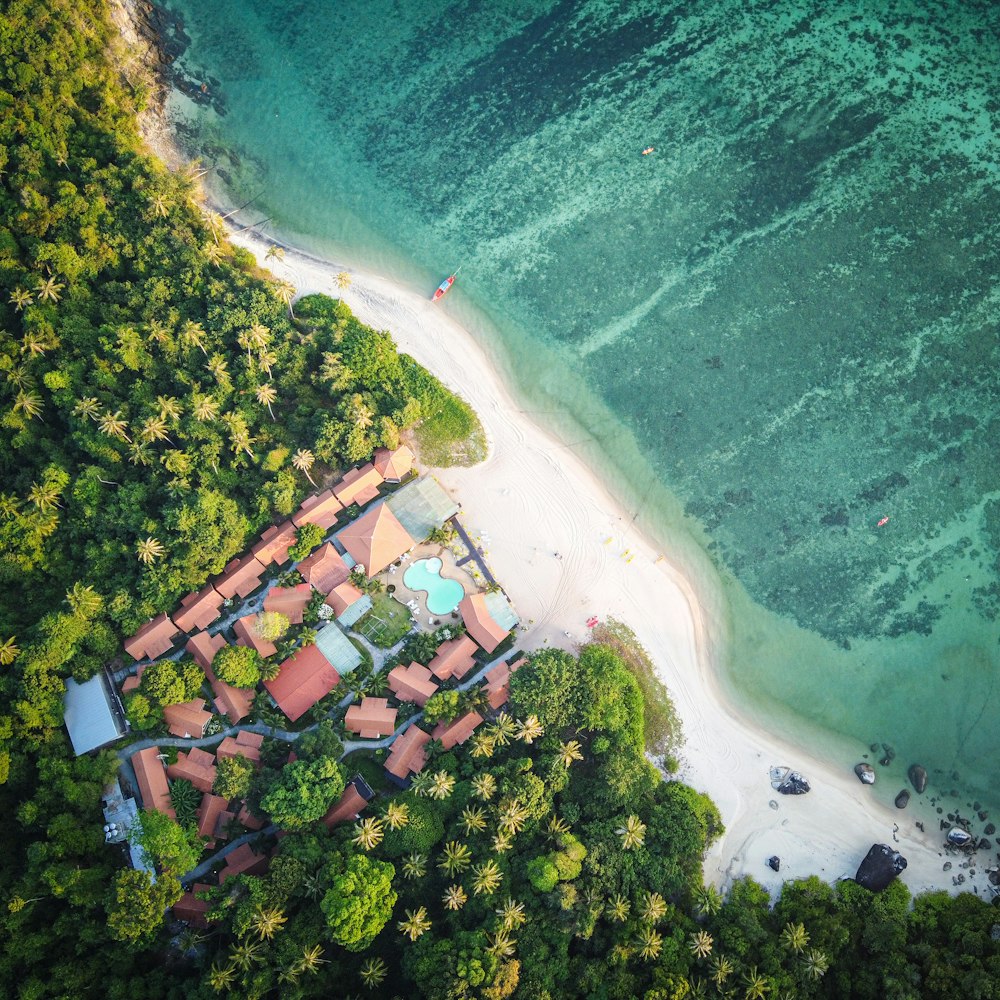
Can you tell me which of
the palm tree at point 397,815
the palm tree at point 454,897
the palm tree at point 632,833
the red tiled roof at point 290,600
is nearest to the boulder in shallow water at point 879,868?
the palm tree at point 632,833

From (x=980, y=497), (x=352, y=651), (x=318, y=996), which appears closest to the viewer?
(x=318, y=996)

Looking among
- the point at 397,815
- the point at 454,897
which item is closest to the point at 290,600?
the point at 397,815

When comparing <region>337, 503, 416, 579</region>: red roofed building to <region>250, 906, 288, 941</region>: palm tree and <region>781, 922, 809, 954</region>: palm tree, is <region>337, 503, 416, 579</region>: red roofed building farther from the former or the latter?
<region>781, 922, 809, 954</region>: palm tree

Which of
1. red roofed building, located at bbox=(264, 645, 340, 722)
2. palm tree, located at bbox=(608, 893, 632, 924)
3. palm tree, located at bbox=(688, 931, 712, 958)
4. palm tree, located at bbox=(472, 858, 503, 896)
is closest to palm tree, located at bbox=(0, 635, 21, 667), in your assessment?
red roofed building, located at bbox=(264, 645, 340, 722)

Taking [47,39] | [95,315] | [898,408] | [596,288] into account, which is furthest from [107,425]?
[898,408]

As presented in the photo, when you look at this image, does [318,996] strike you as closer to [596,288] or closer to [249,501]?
[249,501]

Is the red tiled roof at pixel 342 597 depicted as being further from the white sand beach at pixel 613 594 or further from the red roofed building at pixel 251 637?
the white sand beach at pixel 613 594
